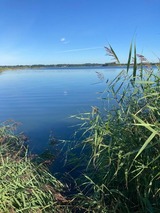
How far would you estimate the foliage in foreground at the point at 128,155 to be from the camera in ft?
10.1

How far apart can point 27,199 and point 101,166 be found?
103 cm

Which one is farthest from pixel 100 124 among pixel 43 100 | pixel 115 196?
pixel 43 100

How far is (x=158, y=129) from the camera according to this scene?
2652 millimetres

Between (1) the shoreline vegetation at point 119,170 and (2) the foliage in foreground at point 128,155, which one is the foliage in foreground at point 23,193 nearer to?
(1) the shoreline vegetation at point 119,170

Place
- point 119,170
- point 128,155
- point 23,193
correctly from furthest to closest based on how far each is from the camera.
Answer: point 119,170 → point 23,193 → point 128,155

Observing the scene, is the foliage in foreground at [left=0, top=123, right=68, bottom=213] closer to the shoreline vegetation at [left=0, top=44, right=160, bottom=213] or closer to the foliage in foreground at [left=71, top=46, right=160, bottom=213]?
the shoreline vegetation at [left=0, top=44, right=160, bottom=213]

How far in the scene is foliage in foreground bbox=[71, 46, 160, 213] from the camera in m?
3.08

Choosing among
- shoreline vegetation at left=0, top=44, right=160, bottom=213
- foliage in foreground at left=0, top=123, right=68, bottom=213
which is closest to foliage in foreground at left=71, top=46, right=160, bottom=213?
shoreline vegetation at left=0, top=44, right=160, bottom=213

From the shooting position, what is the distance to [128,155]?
3125 millimetres

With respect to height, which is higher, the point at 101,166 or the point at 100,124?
the point at 100,124

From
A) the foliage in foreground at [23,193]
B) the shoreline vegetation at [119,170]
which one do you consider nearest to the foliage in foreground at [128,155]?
the shoreline vegetation at [119,170]

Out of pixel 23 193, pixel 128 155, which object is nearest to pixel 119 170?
pixel 128 155

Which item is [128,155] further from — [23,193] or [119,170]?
[23,193]

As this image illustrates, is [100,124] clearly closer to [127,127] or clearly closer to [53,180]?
[127,127]
